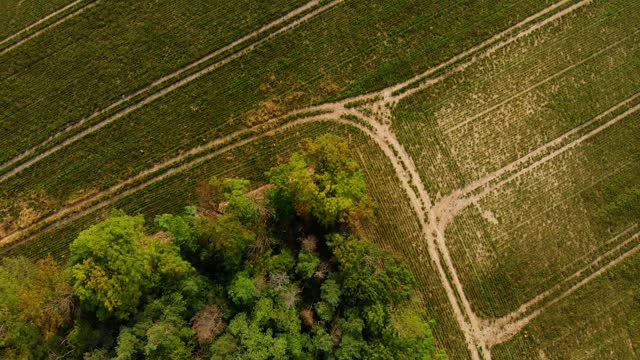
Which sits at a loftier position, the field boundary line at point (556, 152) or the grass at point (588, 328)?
the field boundary line at point (556, 152)

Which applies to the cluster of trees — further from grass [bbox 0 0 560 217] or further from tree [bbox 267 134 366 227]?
grass [bbox 0 0 560 217]

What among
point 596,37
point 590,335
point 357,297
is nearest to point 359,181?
point 357,297

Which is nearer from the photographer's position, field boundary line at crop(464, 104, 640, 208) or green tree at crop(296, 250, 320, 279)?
green tree at crop(296, 250, 320, 279)

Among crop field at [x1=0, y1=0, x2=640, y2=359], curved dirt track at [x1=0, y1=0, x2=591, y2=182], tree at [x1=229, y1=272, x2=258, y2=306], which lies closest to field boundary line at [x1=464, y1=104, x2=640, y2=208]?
crop field at [x1=0, y1=0, x2=640, y2=359]

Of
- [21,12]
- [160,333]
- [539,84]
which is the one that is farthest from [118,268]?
[539,84]

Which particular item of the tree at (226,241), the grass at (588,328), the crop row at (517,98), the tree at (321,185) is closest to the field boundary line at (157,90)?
the tree at (321,185)

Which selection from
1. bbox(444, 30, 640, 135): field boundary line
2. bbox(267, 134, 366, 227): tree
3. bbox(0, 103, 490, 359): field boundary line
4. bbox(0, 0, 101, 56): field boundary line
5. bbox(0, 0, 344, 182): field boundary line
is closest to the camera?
bbox(267, 134, 366, 227): tree

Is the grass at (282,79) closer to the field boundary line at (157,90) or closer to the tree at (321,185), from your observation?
the field boundary line at (157,90)
